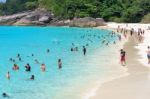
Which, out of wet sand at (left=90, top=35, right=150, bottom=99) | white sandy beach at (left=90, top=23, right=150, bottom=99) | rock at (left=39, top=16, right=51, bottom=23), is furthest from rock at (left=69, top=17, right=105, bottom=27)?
wet sand at (left=90, top=35, right=150, bottom=99)

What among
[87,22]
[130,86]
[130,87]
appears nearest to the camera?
[130,87]

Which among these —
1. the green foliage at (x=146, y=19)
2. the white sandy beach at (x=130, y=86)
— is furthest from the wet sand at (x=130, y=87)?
the green foliage at (x=146, y=19)

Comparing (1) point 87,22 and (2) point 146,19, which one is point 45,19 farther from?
(2) point 146,19

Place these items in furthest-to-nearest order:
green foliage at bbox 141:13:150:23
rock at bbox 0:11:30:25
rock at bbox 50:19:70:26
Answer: rock at bbox 0:11:30:25
rock at bbox 50:19:70:26
green foliage at bbox 141:13:150:23

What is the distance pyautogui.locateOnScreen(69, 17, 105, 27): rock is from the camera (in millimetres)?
113562

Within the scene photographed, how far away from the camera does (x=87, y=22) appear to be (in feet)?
377

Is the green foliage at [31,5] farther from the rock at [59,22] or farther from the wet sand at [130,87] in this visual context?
the wet sand at [130,87]

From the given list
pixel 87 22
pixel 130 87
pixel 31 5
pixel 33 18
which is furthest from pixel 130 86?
pixel 31 5

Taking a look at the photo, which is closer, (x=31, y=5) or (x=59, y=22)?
(x=59, y=22)

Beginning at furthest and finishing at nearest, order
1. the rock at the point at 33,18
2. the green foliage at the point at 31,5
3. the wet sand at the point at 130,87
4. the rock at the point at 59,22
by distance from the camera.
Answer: the green foliage at the point at 31,5, the rock at the point at 33,18, the rock at the point at 59,22, the wet sand at the point at 130,87

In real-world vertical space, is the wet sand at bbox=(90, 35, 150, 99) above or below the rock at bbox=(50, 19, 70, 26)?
above

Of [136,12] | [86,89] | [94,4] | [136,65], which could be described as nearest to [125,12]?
[136,12]

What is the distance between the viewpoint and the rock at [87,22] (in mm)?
113562

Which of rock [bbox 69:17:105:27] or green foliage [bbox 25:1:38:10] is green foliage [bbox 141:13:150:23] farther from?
green foliage [bbox 25:1:38:10]
